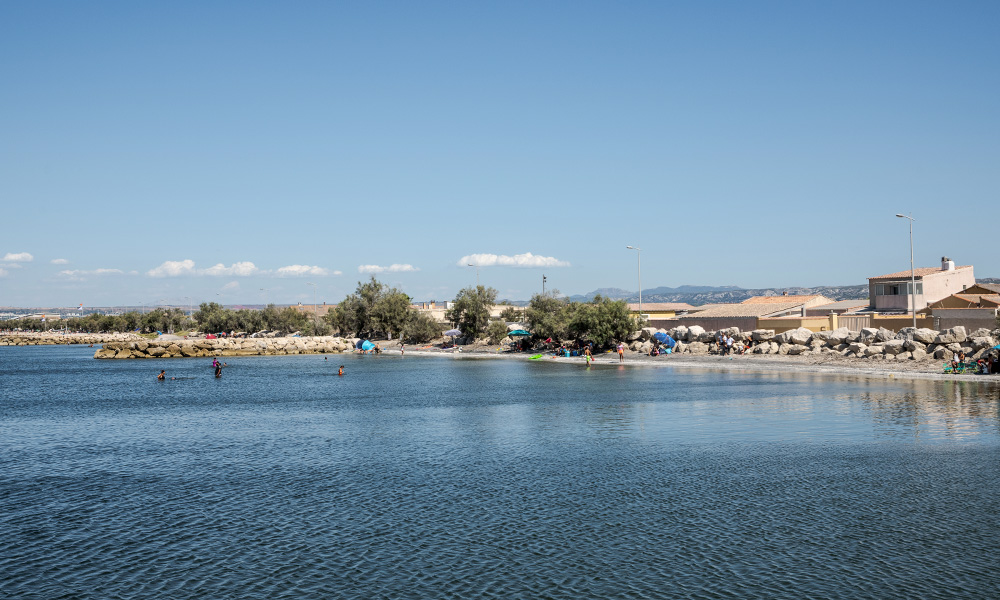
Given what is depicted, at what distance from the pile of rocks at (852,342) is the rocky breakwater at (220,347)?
190 ft

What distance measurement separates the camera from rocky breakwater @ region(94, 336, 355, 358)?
10712 centimetres

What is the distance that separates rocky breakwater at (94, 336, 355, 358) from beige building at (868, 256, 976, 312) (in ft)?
253

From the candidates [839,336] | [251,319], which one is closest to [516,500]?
[839,336]

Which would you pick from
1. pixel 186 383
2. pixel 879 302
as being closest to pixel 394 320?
pixel 186 383

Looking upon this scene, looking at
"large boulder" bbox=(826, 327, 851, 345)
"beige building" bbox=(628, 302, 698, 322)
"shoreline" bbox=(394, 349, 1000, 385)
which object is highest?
"beige building" bbox=(628, 302, 698, 322)

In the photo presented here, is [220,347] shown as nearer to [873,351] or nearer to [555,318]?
[555,318]

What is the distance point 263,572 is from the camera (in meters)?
15.3

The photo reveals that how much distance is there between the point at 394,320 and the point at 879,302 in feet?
223

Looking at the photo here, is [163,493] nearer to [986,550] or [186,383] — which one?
[986,550]

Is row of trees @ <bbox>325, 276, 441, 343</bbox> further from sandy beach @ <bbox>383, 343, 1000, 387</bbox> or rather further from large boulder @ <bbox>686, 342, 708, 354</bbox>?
large boulder @ <bbox>686, 342, 708, 354</bbox>

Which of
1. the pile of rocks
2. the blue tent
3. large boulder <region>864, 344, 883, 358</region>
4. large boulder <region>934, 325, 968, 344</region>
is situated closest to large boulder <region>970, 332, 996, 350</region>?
the pile of rocks

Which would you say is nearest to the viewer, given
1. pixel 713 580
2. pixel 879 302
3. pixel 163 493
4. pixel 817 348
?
pixel 713 580

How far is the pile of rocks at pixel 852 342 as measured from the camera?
51.1 meters

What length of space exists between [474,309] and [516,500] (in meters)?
79.7
